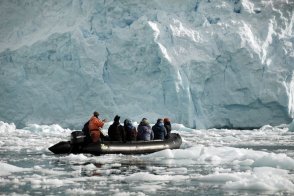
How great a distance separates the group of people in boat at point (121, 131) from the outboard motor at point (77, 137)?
0.47 ft

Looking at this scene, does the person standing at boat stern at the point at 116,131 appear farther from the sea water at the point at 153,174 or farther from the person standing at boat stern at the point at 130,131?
the sea water at the point at 153,174

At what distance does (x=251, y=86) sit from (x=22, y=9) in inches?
595

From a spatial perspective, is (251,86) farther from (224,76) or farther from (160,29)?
(160,29)

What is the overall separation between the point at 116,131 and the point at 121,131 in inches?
4.9

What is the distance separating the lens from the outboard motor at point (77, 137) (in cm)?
1291

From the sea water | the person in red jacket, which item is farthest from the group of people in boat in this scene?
the sea water

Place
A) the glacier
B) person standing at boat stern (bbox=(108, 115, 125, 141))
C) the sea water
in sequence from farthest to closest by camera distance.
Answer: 1. the glacier
2. person standing at boat stern (bbox=(108, 115, 125, 141))
3. the sea water

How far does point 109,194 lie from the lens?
20.8ft

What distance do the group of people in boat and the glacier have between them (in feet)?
53.3

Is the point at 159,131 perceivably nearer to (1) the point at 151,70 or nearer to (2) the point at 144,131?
(2) the point at 144,131

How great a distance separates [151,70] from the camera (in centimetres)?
3120

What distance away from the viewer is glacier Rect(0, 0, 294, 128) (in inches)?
1227

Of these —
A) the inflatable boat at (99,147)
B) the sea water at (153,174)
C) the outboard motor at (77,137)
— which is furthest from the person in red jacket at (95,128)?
the sea water at (153,174)

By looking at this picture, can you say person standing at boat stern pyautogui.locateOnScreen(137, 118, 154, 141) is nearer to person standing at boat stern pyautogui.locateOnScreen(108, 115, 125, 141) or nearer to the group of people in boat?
the group of people in boat
